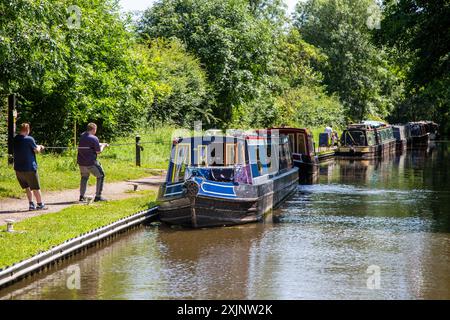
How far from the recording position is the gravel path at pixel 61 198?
49.0 feet

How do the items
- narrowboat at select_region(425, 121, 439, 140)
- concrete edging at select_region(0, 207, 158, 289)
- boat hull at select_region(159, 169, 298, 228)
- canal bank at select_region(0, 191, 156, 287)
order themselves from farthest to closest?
1. narrowboat at select_region(425, 121, 439, 140)
2. boat hull at select_region(159, 169, 298, 228)
3. canal bank at select_region(0, 191, 156, 287)
4. concrete edging at select_region(0, 207, 158, 289)

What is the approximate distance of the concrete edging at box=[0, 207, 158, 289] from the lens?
10.1 metres

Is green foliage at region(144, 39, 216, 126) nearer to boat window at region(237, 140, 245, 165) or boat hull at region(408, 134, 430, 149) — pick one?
boat window at region(237, 140, 245, 165)

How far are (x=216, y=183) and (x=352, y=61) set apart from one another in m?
53.6

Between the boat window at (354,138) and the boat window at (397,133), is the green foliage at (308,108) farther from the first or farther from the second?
the boat window at (354,138)

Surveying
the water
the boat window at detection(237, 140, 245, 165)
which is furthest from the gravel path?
the boat window at detection(237, 140, 245, 165)

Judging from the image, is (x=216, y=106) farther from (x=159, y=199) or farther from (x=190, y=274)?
(x=190, y=274)

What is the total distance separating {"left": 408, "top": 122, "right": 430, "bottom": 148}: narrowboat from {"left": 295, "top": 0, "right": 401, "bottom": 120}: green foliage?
5.64 metres

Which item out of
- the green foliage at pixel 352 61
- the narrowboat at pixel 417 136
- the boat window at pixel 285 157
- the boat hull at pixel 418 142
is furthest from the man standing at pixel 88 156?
the green foliage at pixel 352 61

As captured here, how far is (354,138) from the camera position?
44.7 metres

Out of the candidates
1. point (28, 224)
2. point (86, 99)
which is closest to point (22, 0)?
point (28, 224)

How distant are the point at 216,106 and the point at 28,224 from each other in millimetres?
27479

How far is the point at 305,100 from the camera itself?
5738 centimetres

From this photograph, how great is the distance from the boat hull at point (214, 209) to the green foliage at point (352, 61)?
51224 mm
